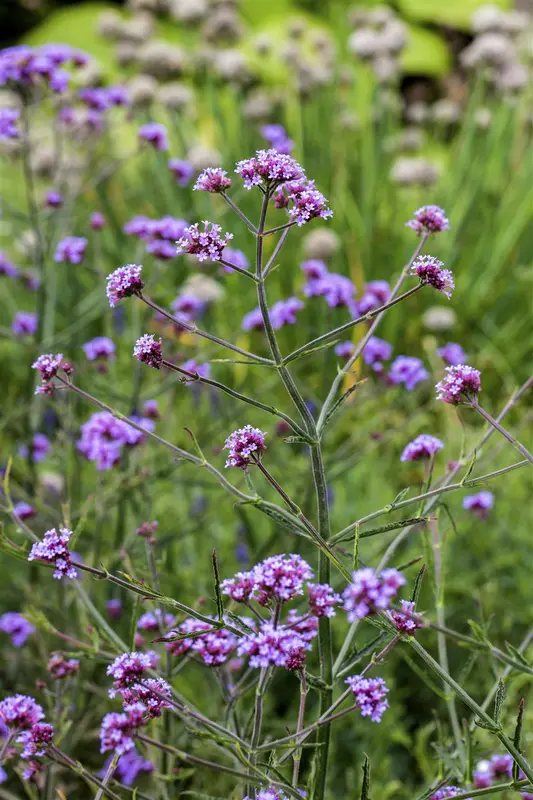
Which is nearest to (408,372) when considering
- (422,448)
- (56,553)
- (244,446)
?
(422,448)

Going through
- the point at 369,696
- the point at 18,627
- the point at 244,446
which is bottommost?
the point at 18,627

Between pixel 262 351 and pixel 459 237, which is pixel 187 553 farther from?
pixel 459 237

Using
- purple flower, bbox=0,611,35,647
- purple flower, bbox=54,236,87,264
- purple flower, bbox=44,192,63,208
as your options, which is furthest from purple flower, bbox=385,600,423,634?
purple flower, bbox=44,192,63,208

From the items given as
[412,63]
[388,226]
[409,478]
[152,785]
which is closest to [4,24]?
[412,63]

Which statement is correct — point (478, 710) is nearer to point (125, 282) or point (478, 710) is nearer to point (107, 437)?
point (125, 282)

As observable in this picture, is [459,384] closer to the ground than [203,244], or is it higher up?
closer to the ground

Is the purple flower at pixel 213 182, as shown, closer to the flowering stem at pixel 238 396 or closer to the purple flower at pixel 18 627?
the flowering stem at pixel 238 396
